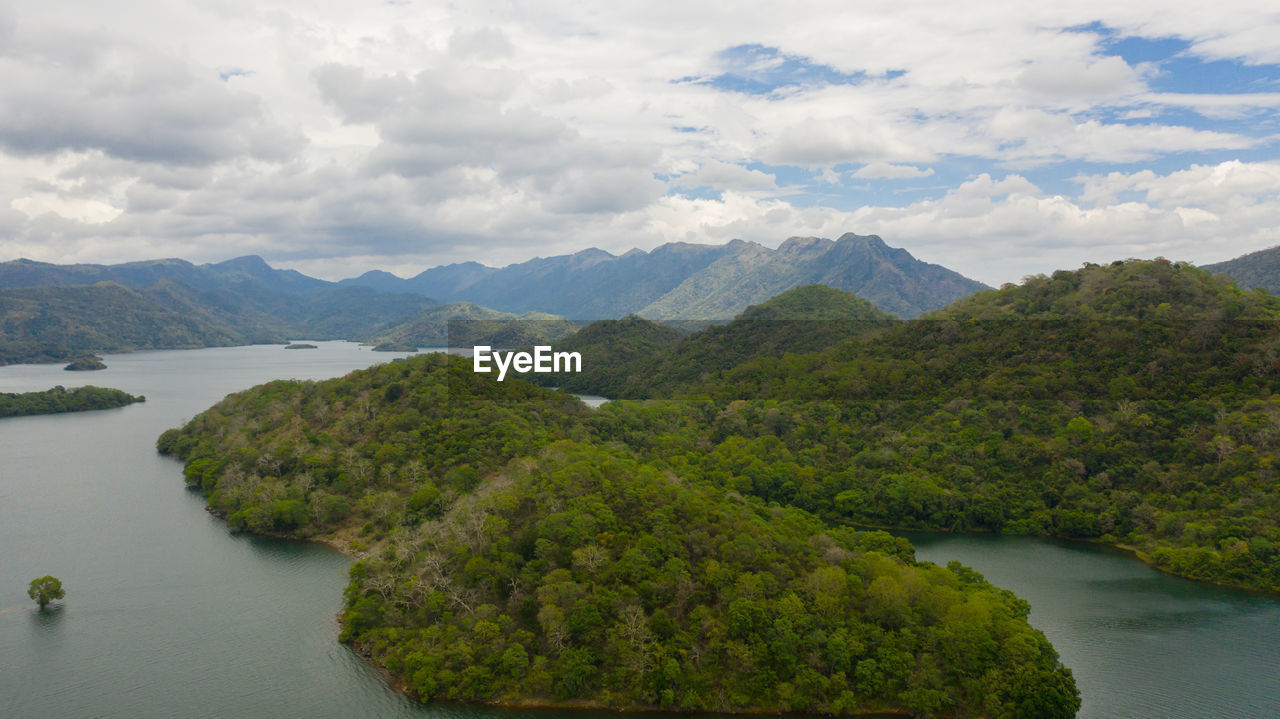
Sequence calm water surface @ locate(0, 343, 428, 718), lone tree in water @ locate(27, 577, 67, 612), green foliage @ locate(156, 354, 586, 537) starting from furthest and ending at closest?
green foliage @ locate(156, 354, 586, 537), lone tree in water @ locate(27, 577, 67, 612), calm water surface @ locate(0, 343, 428, 718)

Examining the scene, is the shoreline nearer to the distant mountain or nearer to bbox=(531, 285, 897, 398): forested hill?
bbox=(531, 285, 897, 398): forested hill

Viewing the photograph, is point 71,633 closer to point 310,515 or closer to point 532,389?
point 310,515

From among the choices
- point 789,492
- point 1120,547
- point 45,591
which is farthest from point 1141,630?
point 45,591

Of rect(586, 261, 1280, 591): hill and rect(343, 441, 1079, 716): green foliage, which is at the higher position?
rect(586, 261, 1280, 591): hill

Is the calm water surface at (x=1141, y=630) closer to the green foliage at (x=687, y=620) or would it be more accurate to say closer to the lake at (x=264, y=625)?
the lake at (x=264, y=625)

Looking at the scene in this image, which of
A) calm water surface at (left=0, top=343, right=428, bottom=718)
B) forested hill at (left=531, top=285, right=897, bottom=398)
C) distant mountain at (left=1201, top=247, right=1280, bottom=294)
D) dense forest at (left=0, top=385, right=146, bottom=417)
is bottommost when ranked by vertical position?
calm water surface at (left=0, top=343, right=428, bottom=718)

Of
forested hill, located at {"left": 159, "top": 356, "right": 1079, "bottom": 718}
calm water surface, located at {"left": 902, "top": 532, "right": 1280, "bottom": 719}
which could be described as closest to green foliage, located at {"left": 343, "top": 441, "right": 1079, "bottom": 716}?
forested hill, located at {"left": 159, "top": 356, "right": 1079, "bottom": 718}
